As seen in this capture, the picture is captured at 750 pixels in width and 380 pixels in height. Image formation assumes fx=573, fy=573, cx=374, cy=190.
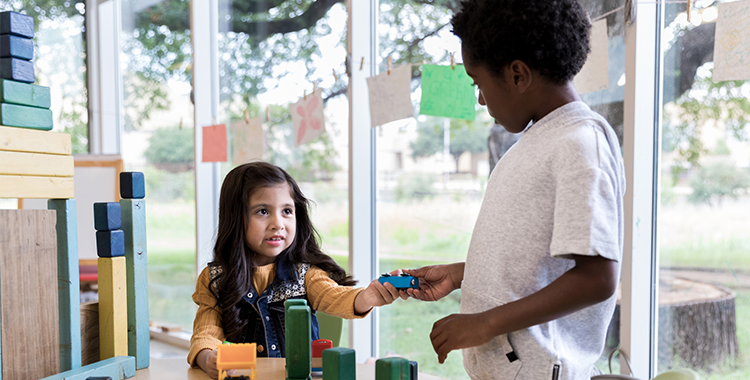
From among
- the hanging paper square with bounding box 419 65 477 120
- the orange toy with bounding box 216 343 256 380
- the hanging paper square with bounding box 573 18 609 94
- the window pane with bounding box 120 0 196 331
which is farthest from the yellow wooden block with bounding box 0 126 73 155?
the window pane with bounding box 120 0 196 331

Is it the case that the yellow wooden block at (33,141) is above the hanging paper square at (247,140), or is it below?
below

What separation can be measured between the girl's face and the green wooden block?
65cm

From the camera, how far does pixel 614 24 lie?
150 centimetres

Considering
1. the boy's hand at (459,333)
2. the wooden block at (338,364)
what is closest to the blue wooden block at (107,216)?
the wooden block at (338,364)

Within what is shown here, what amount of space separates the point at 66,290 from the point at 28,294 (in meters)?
0.07

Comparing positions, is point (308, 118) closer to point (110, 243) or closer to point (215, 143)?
point (215, 143)

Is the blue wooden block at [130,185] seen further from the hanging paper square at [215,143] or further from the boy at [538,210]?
the hanging paper square at [215,143]

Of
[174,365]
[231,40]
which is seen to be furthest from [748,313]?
[231,40]

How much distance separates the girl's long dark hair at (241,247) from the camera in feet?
4.41

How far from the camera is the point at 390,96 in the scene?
192 cm

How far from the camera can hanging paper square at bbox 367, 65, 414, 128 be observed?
6.13 feet

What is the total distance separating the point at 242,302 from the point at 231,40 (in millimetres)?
1813

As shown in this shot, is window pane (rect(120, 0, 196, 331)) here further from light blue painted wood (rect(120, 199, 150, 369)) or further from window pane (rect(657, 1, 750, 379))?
window pane (rect(657, 1, 750, 379))

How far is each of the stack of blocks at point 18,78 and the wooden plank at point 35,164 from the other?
60 millimetres
